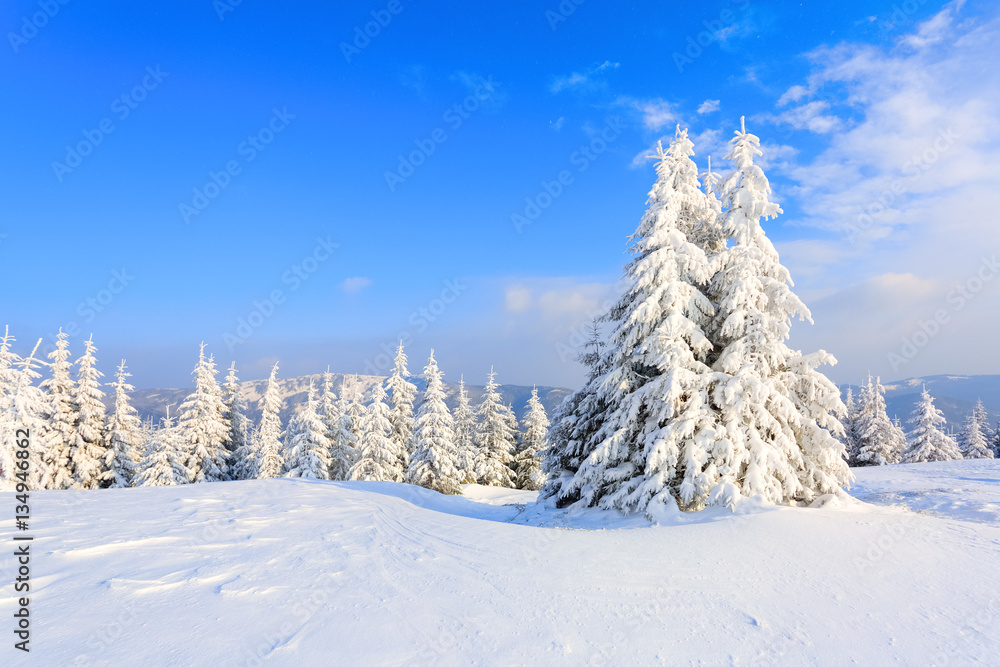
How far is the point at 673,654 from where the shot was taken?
392 centimetres

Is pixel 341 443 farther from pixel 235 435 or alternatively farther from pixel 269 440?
pixel 235 435

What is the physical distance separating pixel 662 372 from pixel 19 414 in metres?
29.6

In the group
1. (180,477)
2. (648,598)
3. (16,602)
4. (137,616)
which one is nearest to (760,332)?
(648,598)

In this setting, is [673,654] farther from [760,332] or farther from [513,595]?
[760,332]

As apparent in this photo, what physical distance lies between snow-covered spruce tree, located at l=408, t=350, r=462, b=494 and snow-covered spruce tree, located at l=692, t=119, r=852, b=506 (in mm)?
20097

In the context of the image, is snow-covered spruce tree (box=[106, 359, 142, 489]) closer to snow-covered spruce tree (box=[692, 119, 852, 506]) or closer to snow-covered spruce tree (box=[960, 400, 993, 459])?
snow-covered spruce tree (box=[692, 119, 852, 506])

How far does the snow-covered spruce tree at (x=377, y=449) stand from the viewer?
29.3 metres

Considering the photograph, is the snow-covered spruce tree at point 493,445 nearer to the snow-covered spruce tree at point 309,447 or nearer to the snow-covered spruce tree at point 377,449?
the snow-covered spruce tree at point 377,449

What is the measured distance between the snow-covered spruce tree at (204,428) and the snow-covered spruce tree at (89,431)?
3.95 metres

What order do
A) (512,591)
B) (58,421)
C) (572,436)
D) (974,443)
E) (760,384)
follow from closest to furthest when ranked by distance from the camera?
(512,591), (760,384), (572,436), (58,421), (974,443)

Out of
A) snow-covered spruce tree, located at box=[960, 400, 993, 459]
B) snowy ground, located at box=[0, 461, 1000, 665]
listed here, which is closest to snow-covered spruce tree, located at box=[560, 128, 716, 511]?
snowy ground, located at box=[0, 461, 1000, 665]

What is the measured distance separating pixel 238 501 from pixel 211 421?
22142mm

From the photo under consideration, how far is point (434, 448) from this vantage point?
91.7 feet

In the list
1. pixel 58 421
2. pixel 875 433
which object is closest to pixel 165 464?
pixel 58 421
